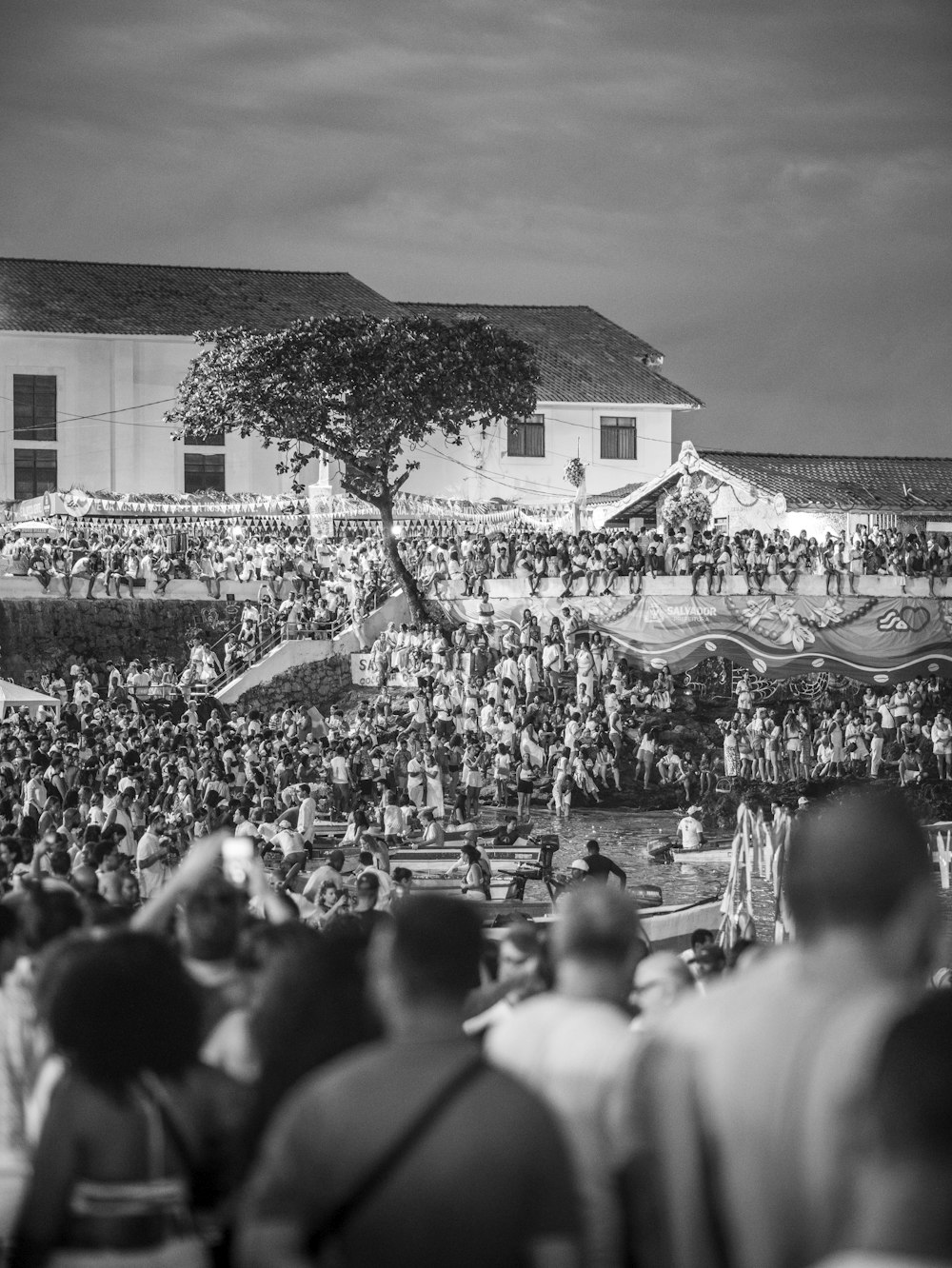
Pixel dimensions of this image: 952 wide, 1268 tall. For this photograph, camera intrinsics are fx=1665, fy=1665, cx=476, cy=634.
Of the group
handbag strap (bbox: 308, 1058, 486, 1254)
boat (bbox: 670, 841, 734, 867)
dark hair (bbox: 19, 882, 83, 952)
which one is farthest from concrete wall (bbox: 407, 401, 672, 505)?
handbag strap (bbox: 308, 1058, 486, 1254)

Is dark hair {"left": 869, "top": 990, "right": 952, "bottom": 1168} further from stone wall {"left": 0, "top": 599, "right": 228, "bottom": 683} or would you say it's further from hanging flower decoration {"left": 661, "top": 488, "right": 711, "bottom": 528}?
hanging flower decoration {"left": 661, "top": 488, "right": 711, "bottom": 528}

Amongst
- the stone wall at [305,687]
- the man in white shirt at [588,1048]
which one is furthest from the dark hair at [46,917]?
the stone wall at [305,687]

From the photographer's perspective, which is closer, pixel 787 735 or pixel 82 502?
pixel 787 735

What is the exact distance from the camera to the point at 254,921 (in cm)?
617

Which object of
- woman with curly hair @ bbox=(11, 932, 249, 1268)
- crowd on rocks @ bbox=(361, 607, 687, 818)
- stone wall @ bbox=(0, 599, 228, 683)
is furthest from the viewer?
stone wall @ bbox=(0, 599, 228, 683)

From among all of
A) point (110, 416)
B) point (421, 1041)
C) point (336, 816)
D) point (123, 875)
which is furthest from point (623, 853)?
point (110, 416)

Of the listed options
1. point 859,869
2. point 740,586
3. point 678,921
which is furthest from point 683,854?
point 859,869

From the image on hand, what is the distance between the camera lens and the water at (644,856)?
20.8 meters

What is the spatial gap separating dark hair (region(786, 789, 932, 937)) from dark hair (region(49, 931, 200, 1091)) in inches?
60.9

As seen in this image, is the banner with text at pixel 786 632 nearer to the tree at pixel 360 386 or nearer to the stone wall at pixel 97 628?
the tree at pixel 360 386

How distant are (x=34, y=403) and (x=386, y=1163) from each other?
49.9 meters

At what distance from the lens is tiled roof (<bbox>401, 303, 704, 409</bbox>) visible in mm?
53844

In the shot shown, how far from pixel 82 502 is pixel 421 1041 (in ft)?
127

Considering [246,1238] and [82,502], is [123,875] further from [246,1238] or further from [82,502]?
[82,502]
